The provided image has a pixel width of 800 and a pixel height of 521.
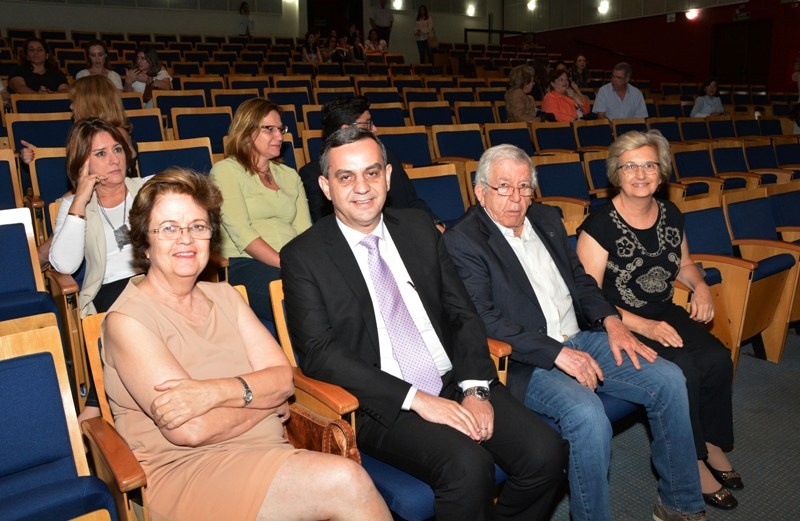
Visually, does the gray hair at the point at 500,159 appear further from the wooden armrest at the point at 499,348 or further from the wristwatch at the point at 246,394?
the wristwatch at the point at 246,394

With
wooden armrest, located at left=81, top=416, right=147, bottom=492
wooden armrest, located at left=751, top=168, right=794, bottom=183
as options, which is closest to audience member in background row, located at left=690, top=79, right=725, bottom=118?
wooden armrest, located at left=751, top=168, right=794, bottom=183

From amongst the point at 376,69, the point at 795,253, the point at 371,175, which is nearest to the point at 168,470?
the point at 371,175

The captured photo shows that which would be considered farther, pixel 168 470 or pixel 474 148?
pixel 474 148

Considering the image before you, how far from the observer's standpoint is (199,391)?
54.4 inches

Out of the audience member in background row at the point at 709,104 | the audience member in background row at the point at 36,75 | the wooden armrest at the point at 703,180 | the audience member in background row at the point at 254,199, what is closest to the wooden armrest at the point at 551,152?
the wooden armrest at the point at 703,180

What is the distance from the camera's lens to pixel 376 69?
29.9ft

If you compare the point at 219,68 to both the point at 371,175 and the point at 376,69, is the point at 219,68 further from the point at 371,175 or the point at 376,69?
the point at 371,175

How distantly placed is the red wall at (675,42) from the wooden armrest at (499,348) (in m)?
13.1

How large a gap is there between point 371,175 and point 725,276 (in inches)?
73.3

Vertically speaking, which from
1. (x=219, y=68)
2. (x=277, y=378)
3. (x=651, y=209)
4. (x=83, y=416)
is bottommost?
(x=83, y=416)

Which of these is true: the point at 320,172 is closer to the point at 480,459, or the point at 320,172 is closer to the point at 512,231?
the point at 512,231

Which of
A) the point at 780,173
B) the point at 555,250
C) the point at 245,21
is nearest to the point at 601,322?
the point at 555,250

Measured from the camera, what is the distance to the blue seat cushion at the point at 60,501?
3.99 feet

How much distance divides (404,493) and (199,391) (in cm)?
52
